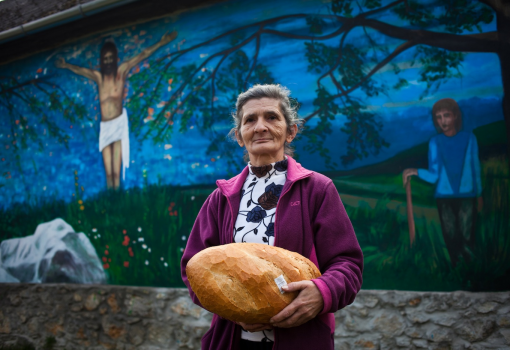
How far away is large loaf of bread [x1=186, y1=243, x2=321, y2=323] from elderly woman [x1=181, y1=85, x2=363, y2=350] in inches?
2.1

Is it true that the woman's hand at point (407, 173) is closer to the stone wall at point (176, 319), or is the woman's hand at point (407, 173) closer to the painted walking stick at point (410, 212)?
the painted walking stick at point (410, 212)

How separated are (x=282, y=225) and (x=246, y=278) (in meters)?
0.32

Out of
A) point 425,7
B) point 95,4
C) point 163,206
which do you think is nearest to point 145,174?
point 163,206

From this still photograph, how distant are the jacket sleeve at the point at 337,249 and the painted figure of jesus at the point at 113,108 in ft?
11.6

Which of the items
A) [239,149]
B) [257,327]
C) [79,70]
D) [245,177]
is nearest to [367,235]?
[239,149]

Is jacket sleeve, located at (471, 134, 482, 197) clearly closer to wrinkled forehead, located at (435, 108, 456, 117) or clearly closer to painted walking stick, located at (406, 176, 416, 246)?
wrinkled forehead, located at (435, 108, 456, 117)

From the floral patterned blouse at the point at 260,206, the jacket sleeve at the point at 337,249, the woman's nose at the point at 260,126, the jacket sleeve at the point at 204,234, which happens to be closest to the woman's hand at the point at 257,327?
the floral patterned blouse at the point at 260,206

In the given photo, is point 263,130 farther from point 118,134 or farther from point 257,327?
point 118,134

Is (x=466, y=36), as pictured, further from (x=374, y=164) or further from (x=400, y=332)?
(x=400, y=332)

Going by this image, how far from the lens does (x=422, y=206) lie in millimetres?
3199

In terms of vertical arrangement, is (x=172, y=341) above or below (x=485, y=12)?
below

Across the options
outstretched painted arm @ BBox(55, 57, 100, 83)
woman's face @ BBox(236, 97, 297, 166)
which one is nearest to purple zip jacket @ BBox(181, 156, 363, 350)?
woman's face @ BBox(236, 97, 297, 166)

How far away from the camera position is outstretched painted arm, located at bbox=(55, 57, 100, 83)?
4.85m

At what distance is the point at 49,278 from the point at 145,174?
2.02m
